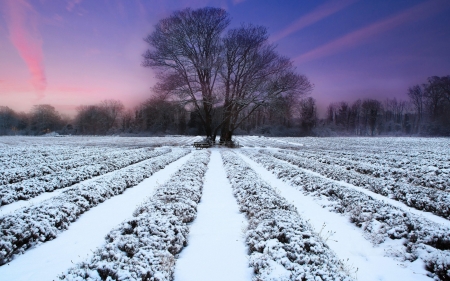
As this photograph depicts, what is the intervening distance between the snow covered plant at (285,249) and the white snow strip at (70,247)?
3.31 meters

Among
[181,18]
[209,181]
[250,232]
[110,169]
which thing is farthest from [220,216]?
[181,18]

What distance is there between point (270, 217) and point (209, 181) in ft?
19.6

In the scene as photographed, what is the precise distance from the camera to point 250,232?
18.8 ft

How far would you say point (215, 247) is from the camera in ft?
17.7

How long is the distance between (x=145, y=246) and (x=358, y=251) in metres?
4.50

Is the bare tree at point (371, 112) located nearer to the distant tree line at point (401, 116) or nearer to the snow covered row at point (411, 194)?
the distant tree line at point (401, 116)

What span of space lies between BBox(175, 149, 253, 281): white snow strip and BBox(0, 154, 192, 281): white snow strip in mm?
1968

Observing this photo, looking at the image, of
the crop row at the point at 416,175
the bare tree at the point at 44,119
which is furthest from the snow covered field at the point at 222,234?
the bare tree at the point at 44,119

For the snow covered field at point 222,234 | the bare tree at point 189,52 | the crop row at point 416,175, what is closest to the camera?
the snow covered field at point 222,234

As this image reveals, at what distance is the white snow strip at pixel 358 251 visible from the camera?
173 inches

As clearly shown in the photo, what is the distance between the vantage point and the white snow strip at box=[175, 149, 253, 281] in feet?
14.5

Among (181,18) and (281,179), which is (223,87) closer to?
(181,18)

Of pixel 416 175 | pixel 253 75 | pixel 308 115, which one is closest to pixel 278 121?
pixel 308 115

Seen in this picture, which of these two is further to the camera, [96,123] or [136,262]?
[96,123]
